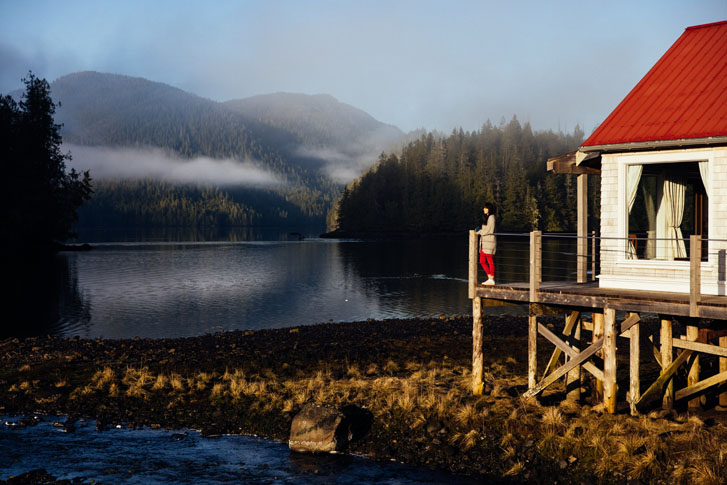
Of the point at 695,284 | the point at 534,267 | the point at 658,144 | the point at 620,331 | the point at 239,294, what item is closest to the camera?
the point at 695,284

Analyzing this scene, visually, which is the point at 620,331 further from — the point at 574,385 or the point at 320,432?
the point at 320,432

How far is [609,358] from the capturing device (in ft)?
45.1

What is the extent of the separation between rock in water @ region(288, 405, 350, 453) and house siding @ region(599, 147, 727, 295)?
711cm

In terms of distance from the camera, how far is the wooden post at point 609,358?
1362 cm

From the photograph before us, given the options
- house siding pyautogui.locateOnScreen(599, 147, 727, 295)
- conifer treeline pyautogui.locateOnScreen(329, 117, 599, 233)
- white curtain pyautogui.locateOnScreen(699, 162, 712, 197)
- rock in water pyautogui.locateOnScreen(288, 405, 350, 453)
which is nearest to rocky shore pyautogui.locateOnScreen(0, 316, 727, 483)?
rock in water pyautogui.locateOnScreen(288, 405, 350, 453)

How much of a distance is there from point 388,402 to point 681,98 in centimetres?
1012

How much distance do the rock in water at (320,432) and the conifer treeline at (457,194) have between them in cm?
12731

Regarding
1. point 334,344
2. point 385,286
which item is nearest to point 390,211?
point 385,286

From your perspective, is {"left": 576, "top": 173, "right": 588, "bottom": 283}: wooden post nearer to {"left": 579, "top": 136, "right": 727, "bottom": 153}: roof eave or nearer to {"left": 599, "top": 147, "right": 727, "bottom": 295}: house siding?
{"left": 599, "top": 147, "right": 727, "bottom": 295}: house siding

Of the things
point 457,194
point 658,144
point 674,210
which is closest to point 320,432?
point 658,144

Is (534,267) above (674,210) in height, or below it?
below

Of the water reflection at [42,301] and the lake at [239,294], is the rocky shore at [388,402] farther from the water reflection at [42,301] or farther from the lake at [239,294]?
the lake at [239,294]

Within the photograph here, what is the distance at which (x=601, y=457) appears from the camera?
12.0 meters

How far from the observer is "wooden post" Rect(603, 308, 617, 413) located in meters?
13.6
